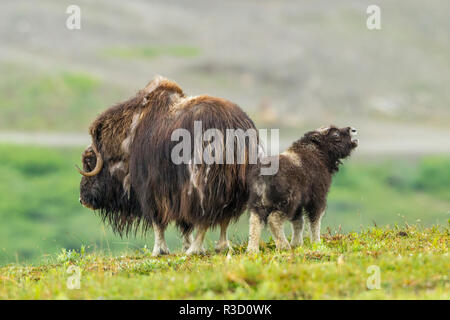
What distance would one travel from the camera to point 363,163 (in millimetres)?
21203

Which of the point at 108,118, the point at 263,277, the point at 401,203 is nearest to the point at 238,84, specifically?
the point at 401,203

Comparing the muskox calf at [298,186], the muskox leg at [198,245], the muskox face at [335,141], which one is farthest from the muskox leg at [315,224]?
the muskox leg at [198,245]

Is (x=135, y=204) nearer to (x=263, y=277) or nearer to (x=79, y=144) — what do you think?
(x=263, y=277)

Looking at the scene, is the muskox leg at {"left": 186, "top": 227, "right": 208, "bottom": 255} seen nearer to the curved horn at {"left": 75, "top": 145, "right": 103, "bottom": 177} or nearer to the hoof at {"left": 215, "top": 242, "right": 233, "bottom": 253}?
the hoof at {"left": 215, "top": 242, "right": 233, "bottom": 253}

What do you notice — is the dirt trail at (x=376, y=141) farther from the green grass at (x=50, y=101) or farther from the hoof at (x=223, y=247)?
the hoof at (x=223, y=247)

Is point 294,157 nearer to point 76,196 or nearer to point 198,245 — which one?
point 198,245

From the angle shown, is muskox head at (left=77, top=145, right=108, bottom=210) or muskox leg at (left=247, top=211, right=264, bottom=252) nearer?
muskox leg at (left=247, top=211, right=264, bottom=252)

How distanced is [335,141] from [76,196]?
13.2 metres

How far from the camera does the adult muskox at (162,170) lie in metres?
5.38

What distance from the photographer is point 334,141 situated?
5688 millimetres

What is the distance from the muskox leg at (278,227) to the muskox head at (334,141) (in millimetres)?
727

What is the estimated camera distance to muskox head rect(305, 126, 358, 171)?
5652 millimetres

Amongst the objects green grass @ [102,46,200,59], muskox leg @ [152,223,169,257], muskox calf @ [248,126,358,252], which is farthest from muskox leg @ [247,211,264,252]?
green grass @ [102,46,200,59]

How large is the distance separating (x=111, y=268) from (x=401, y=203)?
14.6 meters
